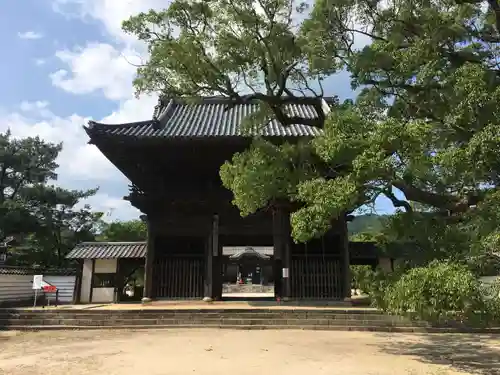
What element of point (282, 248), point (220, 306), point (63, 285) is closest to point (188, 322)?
point (220, 306)

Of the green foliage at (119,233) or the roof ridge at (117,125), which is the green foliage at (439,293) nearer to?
the roof ridge at (117,125)

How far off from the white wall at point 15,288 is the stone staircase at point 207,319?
3.49m

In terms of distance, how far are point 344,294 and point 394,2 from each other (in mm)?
10933

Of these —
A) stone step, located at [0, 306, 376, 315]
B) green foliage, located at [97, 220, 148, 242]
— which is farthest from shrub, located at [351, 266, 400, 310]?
green foliage, located at [97, 220, 148, 242]

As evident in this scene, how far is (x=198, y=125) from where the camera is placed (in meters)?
18.3

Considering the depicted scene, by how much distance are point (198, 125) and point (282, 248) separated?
6.72m

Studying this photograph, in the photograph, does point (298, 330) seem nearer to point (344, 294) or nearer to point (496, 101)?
point (344, 294)

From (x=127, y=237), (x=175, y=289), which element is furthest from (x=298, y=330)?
(x=127, y=237)

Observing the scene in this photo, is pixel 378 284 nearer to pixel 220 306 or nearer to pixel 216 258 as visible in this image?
pixel 220 306

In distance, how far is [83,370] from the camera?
22.9 feet

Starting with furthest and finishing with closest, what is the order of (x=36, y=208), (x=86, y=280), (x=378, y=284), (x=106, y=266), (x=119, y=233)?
1. (x=119, y=233)
2. (x=36, y=208)
3. (x=106, y=266)
4. (x=86, y=280)
5. (x=378, y=284)

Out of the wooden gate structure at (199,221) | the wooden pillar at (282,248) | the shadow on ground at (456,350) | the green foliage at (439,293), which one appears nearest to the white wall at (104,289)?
the wooden gate structure at (199,221)

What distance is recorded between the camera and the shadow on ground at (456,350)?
762 cm

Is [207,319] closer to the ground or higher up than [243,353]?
higher up
